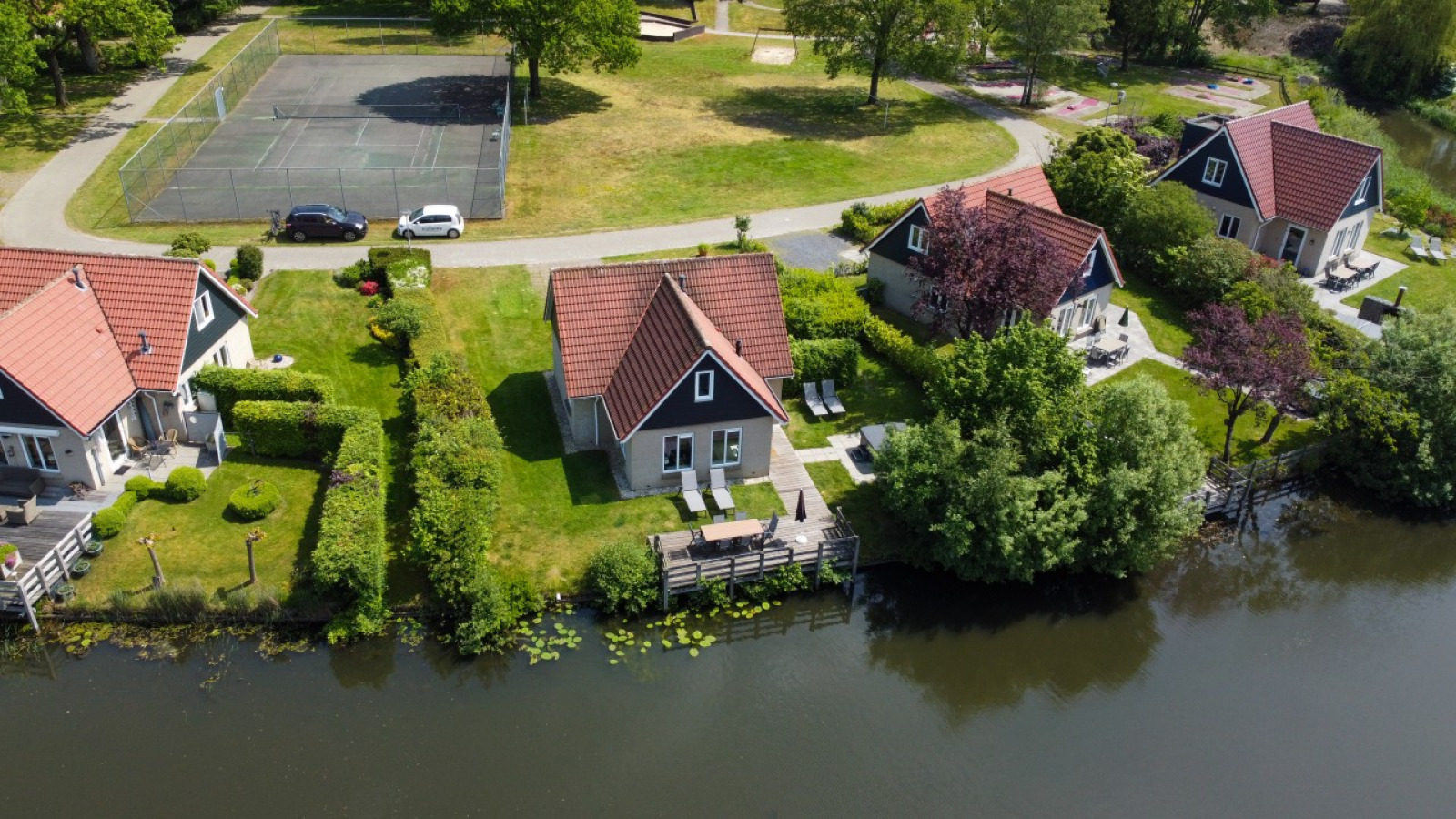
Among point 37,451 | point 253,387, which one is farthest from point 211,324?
point 37,451

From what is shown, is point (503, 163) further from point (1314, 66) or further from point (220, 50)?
point (1314, 66)

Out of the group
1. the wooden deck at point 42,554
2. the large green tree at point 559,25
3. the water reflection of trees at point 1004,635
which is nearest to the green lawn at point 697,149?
the large green tree at point 559,25

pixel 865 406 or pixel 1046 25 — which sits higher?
pixel 1046 25

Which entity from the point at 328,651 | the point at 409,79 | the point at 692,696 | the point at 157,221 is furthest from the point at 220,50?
the point at 692,696

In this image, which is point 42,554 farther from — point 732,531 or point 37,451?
point 732,531

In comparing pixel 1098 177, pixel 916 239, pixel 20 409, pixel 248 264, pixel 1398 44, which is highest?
pixel 1398 44

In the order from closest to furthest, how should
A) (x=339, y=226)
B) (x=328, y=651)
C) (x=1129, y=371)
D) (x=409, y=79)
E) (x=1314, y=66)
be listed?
1. (x=328, y=651)
2. (x=1129, y=371)
3. (x=339, y=226)
4. (x=409, y=79)
5. (x=1314, y=66)
